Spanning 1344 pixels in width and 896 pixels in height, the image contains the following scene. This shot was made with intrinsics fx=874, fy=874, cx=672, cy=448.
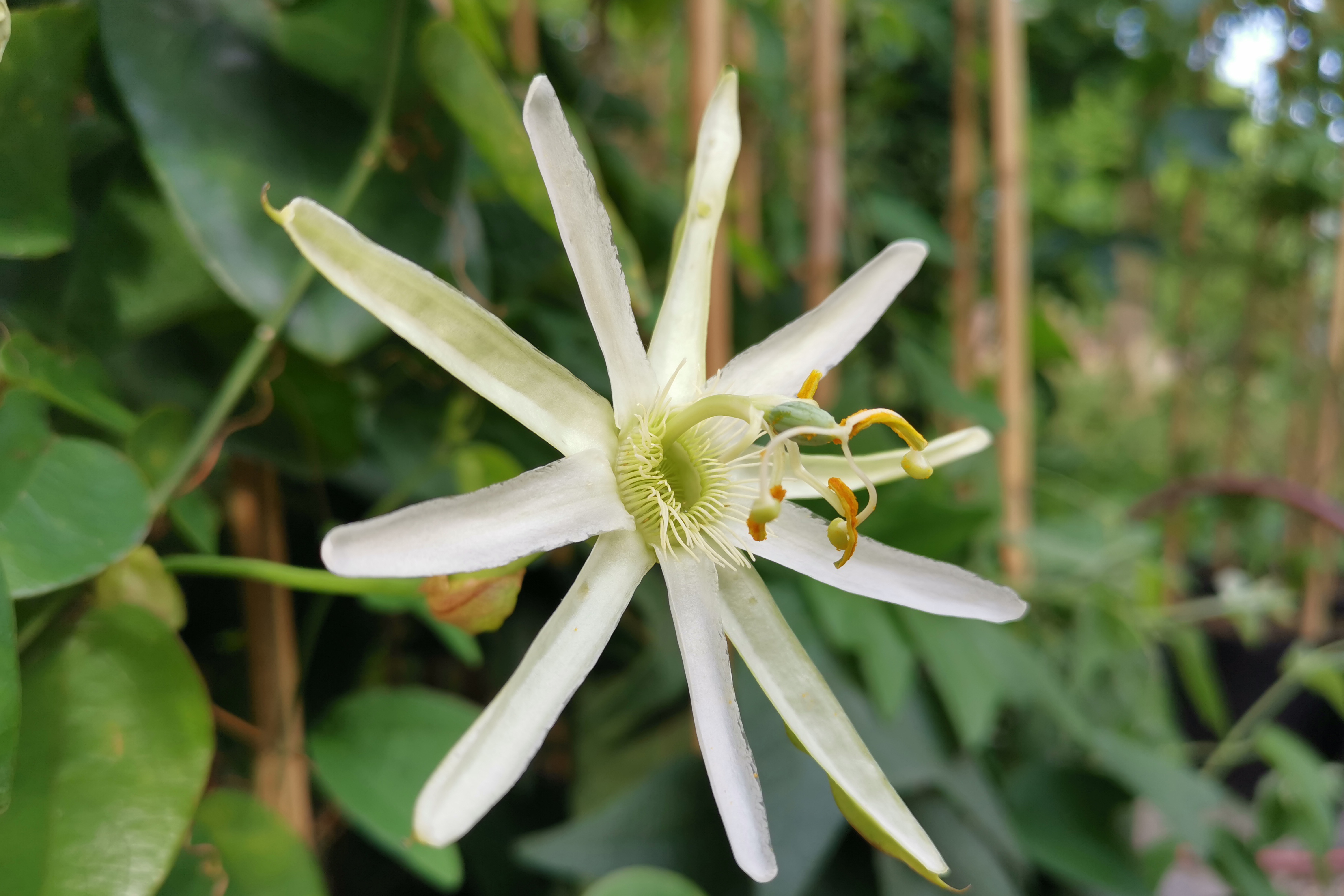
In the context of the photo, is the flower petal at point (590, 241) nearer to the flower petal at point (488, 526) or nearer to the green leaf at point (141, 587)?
the flower petal at point (488, 526)

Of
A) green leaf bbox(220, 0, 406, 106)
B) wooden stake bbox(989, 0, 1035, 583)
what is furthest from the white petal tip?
wooden stake bbox(989, 0, 1035, 583)

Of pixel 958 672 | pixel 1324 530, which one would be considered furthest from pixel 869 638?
pixel 1324 530

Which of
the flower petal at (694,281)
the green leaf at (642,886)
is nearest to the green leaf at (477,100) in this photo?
the flower petal at (694,281)

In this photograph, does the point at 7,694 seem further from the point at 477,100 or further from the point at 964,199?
the point at 964,199

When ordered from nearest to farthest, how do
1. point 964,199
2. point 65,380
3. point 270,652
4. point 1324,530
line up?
point 65,380
point 270,652
point 964,199
point 1324,530

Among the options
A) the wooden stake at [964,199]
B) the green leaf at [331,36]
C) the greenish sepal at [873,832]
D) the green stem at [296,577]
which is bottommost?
the greenish sepal at [873,832]

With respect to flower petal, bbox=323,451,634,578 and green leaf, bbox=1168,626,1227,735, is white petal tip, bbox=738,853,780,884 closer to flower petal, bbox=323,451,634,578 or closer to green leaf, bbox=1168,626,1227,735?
flower petal, bbox=323,451,634,578

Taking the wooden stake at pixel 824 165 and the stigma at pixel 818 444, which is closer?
the stigma at pixel 818 444

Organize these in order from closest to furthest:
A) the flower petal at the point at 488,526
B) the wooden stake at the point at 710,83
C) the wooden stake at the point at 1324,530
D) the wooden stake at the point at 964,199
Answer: the flower petal at the point at 488,526, the wooden stake at the point at 710,83, the wooden stake at the point at 964,199, the wooden stake at the point at 1324,530
